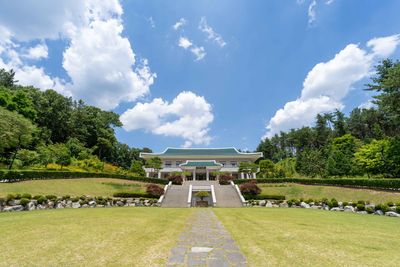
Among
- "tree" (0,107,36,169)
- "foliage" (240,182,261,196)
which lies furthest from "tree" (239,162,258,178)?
"tree" (0,107,36,169)

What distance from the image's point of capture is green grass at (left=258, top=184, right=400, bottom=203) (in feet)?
59.6

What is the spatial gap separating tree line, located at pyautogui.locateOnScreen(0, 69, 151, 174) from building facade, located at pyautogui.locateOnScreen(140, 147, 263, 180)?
17.9ft

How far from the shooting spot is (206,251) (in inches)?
172

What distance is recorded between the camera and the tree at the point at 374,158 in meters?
24.2

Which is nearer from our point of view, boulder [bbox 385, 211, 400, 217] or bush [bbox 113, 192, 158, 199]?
boulder [bbox 385, 211, 400, 217]

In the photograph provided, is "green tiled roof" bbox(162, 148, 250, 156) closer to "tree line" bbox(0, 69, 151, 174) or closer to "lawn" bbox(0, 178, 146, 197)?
"tree line" bbox(0, 69, 151, 174)

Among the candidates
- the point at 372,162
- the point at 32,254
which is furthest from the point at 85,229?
the point at 372,162

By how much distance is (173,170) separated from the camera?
3744 centimetres

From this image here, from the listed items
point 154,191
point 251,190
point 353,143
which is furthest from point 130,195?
point 353,143

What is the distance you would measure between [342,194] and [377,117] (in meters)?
36.1

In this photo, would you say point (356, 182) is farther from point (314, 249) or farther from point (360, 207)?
point (314, 249)

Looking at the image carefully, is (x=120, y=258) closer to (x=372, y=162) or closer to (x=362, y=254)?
(x=362, y=254)

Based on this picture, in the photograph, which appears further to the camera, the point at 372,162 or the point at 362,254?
the point at 372,162

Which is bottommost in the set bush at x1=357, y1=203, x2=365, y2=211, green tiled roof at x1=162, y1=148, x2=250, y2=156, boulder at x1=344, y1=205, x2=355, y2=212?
boulder at x1=344, y1=205, x2=355, y2=212
